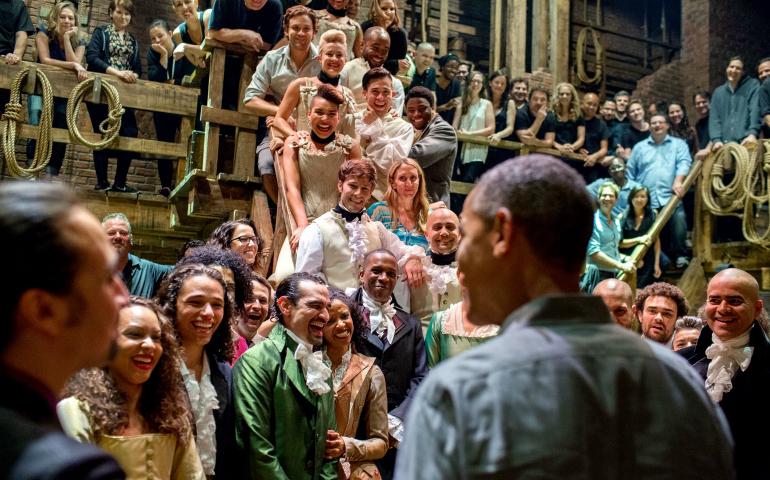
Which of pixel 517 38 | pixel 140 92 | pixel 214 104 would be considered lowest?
pixel 214 104

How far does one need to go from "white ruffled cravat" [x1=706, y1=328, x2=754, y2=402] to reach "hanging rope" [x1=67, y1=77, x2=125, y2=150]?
5.33 metres

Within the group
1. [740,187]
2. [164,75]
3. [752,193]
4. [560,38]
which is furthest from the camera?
[560,38]

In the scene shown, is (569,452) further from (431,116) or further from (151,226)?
(151,226)

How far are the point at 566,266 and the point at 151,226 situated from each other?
6170 millimetres

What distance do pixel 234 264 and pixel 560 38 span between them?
11.5m

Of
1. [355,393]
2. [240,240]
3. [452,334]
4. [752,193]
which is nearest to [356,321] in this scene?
[355,393]

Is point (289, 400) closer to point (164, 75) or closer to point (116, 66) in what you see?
point (116, 66)

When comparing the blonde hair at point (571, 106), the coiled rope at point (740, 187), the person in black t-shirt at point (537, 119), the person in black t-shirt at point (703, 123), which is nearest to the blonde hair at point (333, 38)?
the person in black t-shirt at point (537, 119)

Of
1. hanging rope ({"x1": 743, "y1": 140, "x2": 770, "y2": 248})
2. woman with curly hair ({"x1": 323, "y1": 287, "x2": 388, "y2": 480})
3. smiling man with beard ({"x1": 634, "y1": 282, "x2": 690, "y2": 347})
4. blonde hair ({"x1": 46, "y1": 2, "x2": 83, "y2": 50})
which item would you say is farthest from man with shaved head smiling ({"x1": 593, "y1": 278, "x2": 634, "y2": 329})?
blonde hair ({"x1": 46, "y1": 2, "x2": 83, "y2": 50})

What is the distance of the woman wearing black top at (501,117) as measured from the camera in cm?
837

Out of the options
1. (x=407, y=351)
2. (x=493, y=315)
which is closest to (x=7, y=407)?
(x=493, y=315)

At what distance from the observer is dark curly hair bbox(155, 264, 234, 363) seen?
282 centimetres

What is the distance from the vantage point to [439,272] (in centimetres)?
419

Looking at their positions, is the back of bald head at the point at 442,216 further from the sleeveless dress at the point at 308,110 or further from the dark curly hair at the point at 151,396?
the dark curly hair at the point at 151,396
